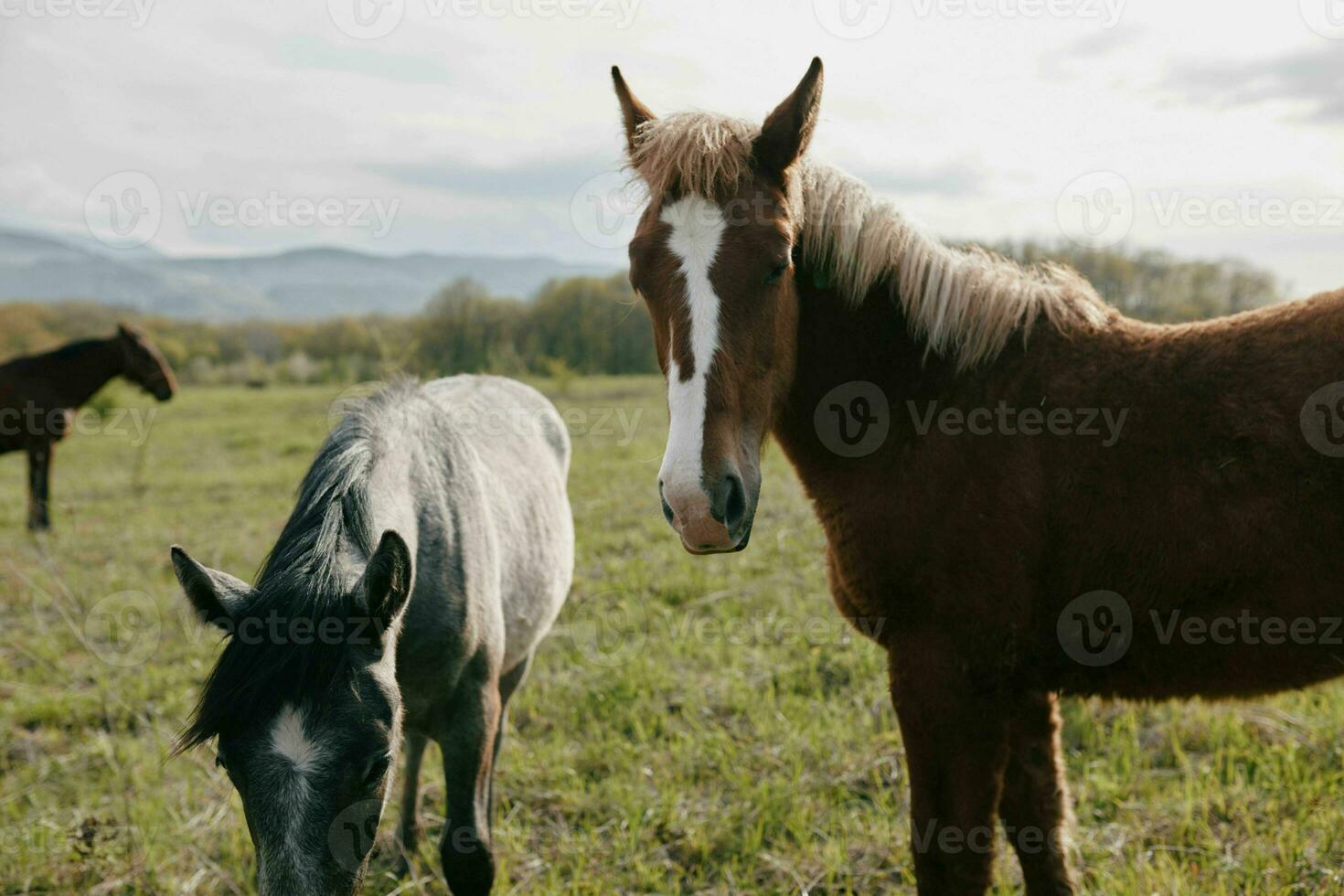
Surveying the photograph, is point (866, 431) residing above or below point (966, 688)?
above

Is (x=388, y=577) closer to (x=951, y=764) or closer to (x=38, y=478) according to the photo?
(x=951, y=764)

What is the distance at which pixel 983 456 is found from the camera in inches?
107

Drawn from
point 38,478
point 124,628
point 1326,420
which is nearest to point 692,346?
point 1326,420

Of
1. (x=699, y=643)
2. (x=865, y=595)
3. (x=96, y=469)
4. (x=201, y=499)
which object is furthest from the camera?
(x=96, y=469)

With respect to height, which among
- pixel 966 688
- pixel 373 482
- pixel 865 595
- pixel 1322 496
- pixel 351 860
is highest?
pixel 1322 496

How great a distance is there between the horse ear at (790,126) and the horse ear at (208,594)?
6.85ft

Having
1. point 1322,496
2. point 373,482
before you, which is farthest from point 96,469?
point 1322,496

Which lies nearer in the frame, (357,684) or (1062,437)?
(357,684)

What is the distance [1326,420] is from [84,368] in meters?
15.9

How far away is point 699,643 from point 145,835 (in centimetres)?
332

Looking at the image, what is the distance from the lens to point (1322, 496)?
91.4 inches

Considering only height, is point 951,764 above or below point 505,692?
above

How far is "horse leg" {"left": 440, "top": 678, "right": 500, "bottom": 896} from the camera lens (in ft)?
10.2

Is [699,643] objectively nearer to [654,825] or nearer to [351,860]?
[654,825]
